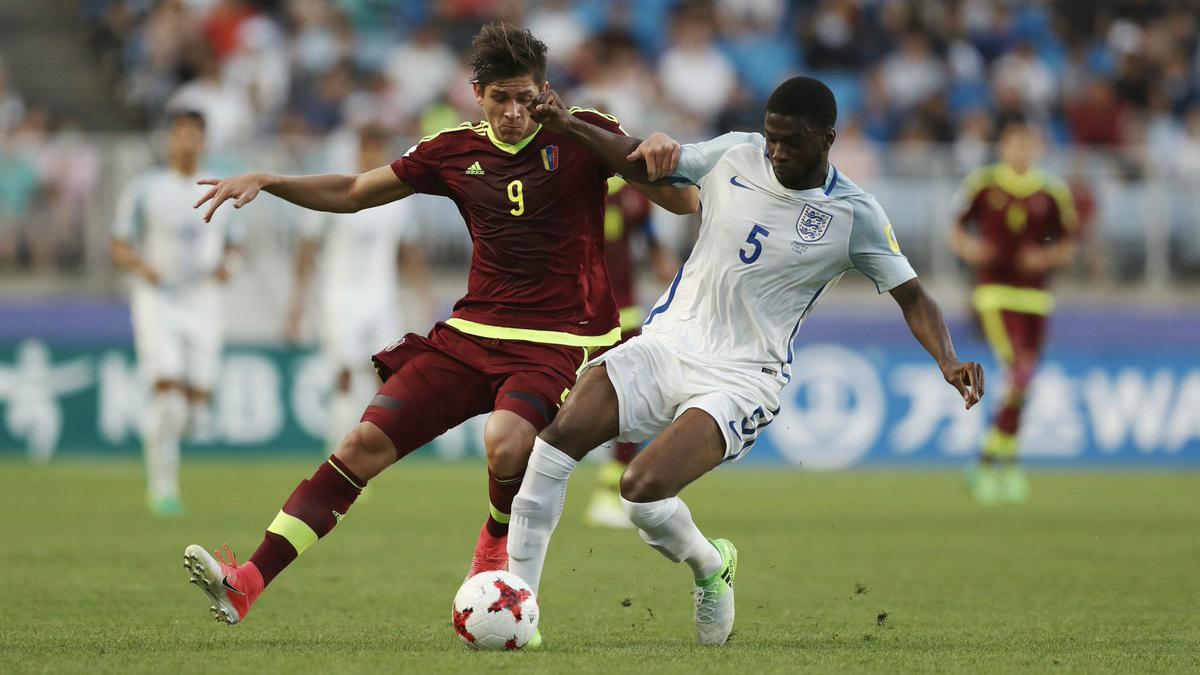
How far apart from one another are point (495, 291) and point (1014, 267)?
895 cm

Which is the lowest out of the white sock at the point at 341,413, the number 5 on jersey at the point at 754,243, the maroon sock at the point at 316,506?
the white sock at the point at 341,413

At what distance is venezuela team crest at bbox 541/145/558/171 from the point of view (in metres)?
7.41

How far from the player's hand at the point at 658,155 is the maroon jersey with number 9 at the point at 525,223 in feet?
1.42

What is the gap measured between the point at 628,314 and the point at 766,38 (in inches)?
380

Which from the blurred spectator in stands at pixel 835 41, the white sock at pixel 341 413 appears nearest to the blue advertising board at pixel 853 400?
the white sock at pixel 341 413

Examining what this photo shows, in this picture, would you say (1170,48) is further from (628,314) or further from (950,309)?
(628,314)

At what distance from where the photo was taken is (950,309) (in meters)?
18.8

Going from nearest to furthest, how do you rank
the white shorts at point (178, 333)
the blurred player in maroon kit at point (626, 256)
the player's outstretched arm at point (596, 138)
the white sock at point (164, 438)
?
1. the player's outstretched arm at point (596, 138)
2. the blurred player in maroon kit at point (626, 256)
3. the white sock at point (164, 438)
4. the white shorts at point (178, 333)

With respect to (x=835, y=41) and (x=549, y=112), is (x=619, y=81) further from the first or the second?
(x=549, y=112)

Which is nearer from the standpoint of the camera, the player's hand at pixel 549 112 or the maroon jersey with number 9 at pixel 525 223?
the player's hand at pixel 549 112

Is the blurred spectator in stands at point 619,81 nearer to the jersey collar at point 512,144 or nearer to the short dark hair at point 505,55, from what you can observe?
the jersey collar at point 512,144

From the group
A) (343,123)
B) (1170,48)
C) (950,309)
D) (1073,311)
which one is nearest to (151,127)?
(343,123)

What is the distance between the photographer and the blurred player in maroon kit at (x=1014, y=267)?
1523 cm

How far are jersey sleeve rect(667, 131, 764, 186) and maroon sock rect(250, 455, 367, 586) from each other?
5.82ft
